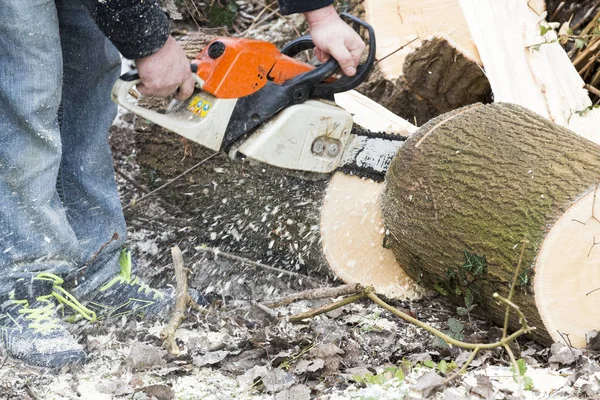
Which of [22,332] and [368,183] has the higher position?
[368,183]

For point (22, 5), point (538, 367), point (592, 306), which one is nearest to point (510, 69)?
point (592, 306)

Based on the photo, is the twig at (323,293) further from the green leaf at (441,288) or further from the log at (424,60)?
the log at (424,60)

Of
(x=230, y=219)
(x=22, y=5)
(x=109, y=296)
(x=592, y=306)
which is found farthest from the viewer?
(x=230, y=219)

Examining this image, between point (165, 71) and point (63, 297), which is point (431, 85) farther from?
point (63, 297)

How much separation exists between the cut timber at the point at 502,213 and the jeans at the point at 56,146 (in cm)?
113

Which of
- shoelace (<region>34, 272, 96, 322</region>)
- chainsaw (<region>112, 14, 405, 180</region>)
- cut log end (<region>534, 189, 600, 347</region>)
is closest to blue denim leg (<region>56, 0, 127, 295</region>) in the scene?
shoelace (<region>34, 272, 96, 322</region>)

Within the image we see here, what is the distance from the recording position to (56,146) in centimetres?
249

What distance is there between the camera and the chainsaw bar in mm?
2945

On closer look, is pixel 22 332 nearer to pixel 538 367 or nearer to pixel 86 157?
pixel 86 157

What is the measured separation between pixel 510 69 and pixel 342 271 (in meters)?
1.28

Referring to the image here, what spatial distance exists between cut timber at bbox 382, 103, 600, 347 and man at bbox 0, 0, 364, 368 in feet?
1.64

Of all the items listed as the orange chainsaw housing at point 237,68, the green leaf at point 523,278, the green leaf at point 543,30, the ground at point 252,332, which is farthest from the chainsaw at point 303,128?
the green leaf at point 543,30

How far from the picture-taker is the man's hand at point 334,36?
8.55ft

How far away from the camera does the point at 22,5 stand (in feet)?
7.37
